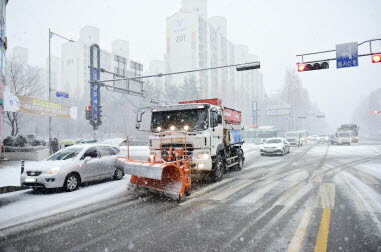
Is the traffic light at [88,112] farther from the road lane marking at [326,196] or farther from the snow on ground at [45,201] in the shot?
the road lane marking at [326,196]

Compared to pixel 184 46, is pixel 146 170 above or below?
below

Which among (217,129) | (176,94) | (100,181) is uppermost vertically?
(176,94)

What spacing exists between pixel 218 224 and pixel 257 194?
304 centimetres

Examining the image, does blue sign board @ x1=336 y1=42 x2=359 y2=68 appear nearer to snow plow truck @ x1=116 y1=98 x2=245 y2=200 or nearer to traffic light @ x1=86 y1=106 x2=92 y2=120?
snow plow truck @ x1=116 y1=98 x2=245 y2=200

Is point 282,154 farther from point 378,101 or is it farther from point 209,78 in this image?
point 378,101

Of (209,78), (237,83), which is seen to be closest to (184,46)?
(209,78)

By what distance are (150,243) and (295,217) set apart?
10.7 feet

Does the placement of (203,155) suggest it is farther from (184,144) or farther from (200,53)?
(200,53)

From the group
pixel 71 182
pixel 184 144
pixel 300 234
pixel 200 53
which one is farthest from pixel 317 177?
pixel 200 53

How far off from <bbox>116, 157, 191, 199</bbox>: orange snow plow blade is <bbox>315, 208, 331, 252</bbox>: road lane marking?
11.5 ft

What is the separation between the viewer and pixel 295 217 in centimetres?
544

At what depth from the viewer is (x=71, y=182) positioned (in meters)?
8.65

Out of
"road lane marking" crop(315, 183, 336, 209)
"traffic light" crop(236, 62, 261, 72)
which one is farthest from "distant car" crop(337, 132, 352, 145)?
"road lane marking" crop(315, 183, 336, 209)

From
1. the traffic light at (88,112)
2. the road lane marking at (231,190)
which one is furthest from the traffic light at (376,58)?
the traffic light at (88,112)
